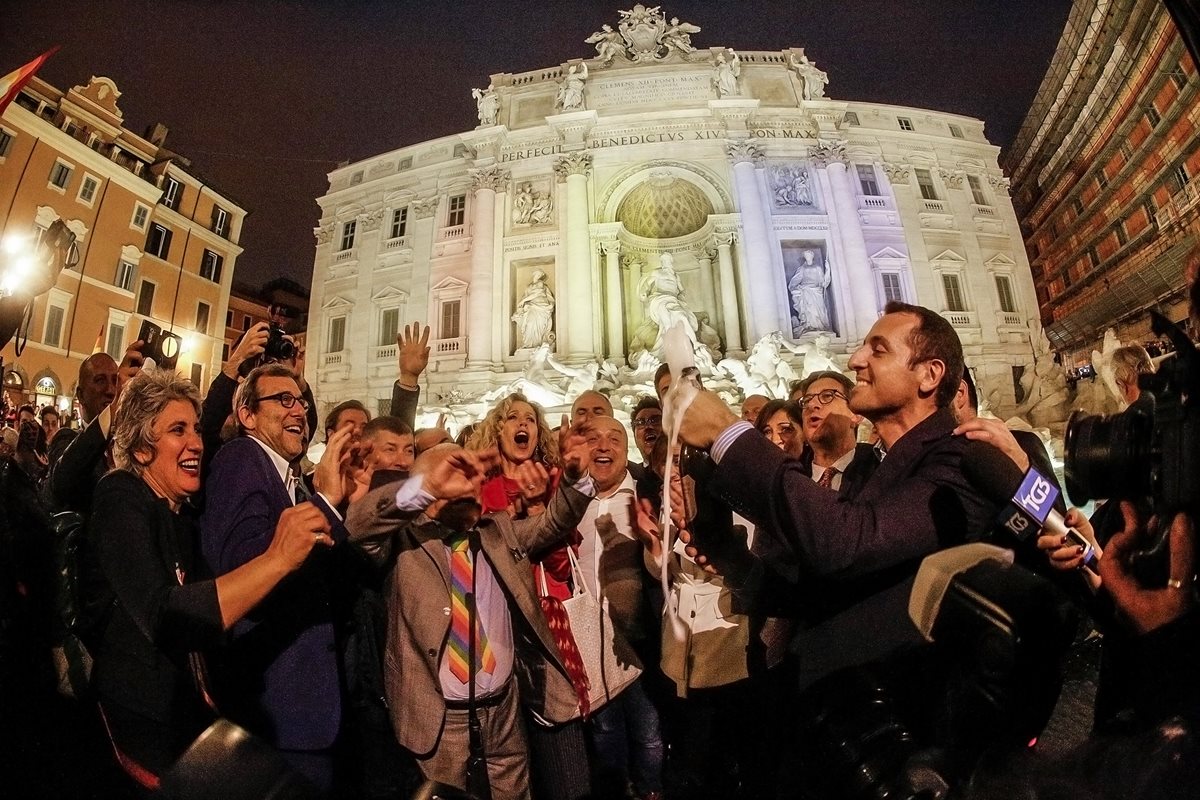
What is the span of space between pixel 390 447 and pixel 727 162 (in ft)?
52.0

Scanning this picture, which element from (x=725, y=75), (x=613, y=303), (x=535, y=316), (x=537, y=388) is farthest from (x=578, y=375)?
(x=725, y=75)

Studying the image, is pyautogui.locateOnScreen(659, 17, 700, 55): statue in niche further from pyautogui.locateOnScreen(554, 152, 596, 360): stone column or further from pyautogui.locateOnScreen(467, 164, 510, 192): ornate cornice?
pyautogui.locateOnScreen(467, 164, 510, 192): ornate cornice

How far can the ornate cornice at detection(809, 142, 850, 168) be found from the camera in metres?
15.7

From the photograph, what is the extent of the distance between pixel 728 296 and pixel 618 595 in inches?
553

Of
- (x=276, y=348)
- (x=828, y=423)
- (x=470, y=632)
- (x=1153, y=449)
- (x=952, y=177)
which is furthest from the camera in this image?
(x=952, y=177)

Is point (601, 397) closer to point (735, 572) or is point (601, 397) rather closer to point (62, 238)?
point (735, 572)

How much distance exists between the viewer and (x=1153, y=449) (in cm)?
83

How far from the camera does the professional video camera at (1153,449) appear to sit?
30.7 inches

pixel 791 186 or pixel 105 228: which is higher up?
pixel 791 186

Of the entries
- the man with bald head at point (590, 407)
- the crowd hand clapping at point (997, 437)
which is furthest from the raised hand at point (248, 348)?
the crowd hand clapping at point (997, 437)

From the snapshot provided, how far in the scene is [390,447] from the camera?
8.86 ft

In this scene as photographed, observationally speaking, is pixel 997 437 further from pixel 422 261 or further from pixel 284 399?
Answer: pixel 422 261

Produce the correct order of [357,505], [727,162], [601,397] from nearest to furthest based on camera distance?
1. [357,505]
2. [601,397]
3. [727,162]

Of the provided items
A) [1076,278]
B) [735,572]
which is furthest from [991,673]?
[1076,278]
